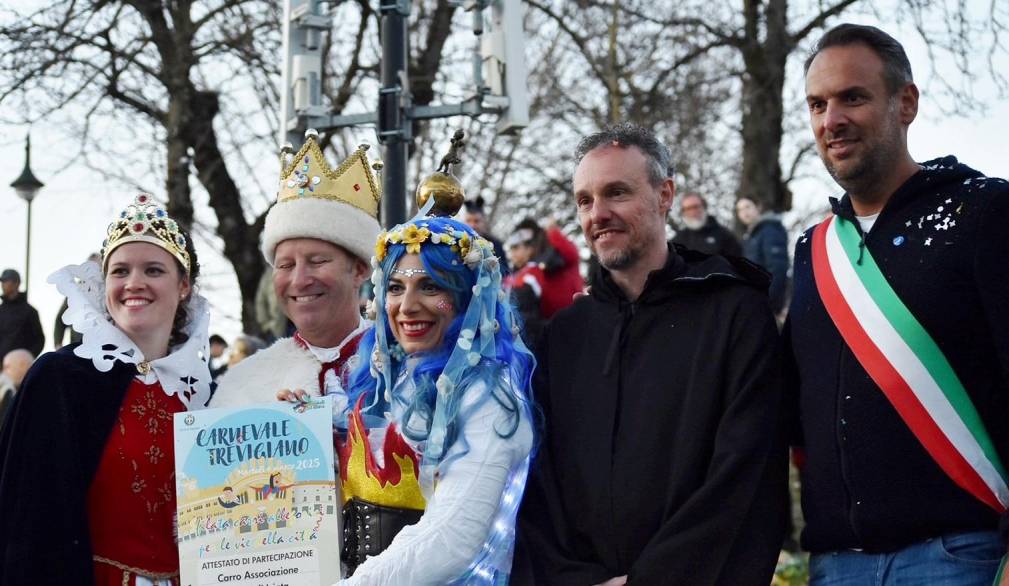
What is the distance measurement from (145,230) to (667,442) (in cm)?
A: 192

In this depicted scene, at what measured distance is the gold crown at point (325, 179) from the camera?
4.87 metres

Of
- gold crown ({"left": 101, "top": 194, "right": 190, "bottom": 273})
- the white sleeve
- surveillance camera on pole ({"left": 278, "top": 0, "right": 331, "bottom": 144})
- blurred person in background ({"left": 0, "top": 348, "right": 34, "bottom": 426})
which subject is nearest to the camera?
the white sleeve

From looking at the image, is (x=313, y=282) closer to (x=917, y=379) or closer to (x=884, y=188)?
(x=884, y=188)

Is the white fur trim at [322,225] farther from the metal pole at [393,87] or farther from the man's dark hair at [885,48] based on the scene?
the metal pole at [393,87]

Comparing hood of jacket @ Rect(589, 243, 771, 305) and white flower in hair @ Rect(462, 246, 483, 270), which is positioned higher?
→ white flower in hair @ Rect(462, 246, 483, 270)

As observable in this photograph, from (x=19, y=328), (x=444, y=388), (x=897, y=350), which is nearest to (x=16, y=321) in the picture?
(x=19, y=328)

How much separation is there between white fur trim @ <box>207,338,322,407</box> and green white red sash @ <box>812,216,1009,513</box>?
1849 millimetres

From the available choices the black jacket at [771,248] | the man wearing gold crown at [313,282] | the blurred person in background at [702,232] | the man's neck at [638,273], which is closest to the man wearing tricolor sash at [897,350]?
the man's neck at [638,273]

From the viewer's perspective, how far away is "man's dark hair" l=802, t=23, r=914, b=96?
384 cm

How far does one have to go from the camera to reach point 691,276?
409cm

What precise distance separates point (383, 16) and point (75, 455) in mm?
4135

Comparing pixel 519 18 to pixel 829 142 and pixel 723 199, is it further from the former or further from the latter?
pixel 723 199

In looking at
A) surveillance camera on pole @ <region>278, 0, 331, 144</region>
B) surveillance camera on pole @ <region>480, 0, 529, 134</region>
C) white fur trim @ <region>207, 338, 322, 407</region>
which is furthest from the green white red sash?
surveillance camera on pole @ <region>278, 0, 331, 144</region>

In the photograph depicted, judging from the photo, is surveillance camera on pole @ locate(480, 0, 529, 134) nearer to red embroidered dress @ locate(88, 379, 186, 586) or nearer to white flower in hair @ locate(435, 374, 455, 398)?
red embroidered dress @ locate(88, 379, 186, 586)
